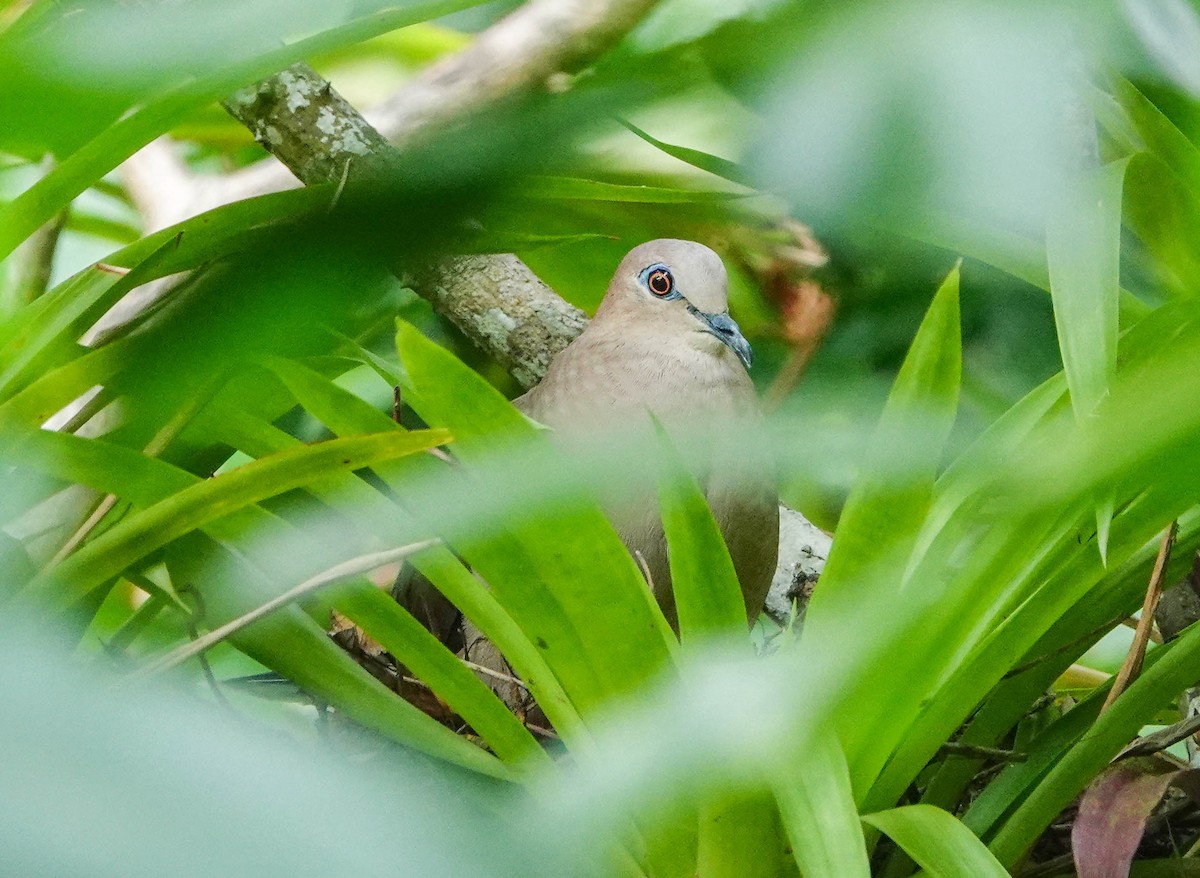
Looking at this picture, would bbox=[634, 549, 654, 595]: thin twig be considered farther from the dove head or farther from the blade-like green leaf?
the dove head

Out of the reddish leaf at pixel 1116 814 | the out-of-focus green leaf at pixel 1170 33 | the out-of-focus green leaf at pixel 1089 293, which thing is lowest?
the reddish leaf at pixel 1116 814

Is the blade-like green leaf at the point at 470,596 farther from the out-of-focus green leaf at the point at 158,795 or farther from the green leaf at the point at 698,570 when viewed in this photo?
the out-of-focus green leaf at the point at 158,795

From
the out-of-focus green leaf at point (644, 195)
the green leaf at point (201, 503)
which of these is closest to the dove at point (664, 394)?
the out-of-focus green leaf at point (644, 195)

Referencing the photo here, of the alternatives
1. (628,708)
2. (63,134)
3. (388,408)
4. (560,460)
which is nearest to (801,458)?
(560,460)

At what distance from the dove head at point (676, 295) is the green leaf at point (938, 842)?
27.9 inches

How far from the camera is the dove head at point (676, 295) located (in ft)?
4.56

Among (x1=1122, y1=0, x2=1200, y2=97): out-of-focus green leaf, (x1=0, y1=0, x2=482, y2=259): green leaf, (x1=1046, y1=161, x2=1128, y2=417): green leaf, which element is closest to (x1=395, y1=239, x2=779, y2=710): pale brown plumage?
(x1=1046, y1=161, x2=1128, y2=417): green leaf

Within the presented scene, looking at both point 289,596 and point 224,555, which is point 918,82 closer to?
point 289,596

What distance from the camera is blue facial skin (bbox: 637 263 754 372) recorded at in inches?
52.8

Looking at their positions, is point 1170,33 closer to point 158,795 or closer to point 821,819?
point 158,795

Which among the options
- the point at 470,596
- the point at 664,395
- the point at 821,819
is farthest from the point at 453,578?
the point at 664,395

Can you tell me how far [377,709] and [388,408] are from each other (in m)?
0.78

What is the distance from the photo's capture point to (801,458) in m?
0.32

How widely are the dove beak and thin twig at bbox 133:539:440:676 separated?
0.69m
